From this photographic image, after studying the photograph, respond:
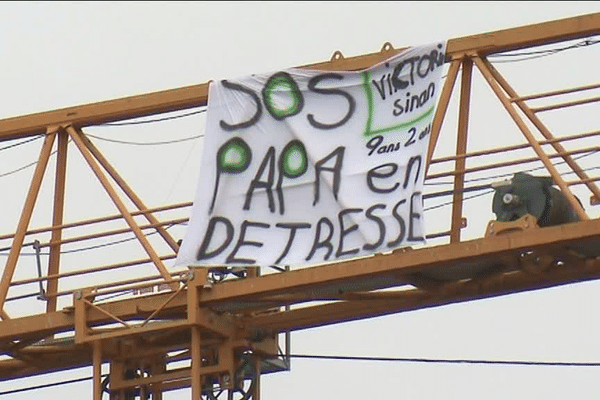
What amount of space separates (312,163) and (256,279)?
2110mm

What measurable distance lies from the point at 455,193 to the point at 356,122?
1927 millimetres

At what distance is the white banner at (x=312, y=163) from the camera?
43531 millimetres

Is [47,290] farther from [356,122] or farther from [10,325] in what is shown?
[356,122]

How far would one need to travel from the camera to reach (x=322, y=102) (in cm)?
4416

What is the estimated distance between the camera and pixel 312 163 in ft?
144

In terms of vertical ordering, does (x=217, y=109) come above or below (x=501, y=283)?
above

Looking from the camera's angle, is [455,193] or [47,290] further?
[47,290]

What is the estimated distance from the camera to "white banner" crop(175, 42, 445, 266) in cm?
4353

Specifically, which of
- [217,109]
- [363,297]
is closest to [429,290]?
[363,297]

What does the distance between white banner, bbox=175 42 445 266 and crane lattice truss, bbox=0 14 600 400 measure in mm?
355

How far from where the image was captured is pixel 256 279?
142 ft

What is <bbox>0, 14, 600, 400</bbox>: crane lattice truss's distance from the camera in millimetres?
42500

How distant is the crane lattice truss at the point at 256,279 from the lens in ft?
139

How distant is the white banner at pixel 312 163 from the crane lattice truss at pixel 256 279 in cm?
36
